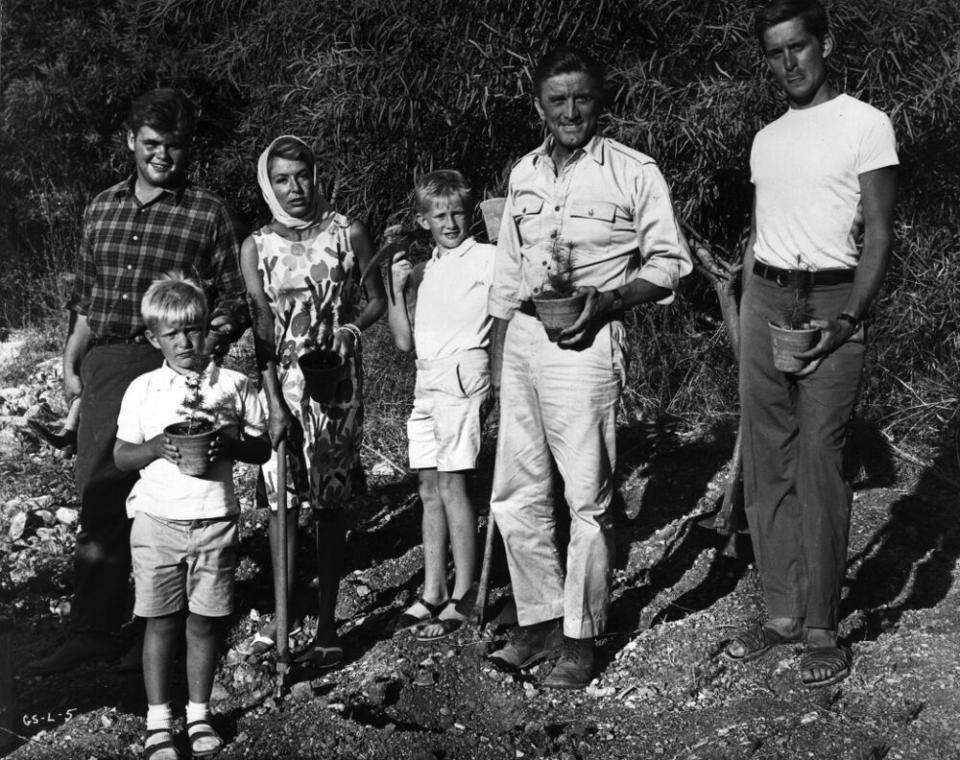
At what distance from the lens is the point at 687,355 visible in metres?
7.57

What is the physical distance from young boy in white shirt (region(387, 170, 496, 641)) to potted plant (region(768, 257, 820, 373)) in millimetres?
1158

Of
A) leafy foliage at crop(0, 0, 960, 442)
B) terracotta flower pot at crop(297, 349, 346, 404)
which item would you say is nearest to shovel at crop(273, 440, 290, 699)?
terracotta flower pot at crop(297, 349, 346, 404)

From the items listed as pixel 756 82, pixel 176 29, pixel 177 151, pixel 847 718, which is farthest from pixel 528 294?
pixel 176 29

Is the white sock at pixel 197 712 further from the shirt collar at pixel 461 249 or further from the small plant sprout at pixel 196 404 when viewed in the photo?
the shirt collar at pixel 461 249

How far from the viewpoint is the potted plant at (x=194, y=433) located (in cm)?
373

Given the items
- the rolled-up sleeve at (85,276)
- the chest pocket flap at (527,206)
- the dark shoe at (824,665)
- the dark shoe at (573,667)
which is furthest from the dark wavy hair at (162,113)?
the dark shoe at (824,665)

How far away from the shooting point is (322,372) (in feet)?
14.6

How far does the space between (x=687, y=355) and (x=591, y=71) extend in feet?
11.9

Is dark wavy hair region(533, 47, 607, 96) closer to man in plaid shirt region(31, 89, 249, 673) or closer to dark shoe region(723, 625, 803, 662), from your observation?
man in plaid shirt region(31, 89, 249, 673)

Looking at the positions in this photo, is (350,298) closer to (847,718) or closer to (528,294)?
(528,294)

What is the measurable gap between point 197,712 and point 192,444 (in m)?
0.90

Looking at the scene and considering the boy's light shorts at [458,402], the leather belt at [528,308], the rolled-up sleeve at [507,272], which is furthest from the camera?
the boy's light shorts at [458,402]

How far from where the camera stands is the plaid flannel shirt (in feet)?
15.1

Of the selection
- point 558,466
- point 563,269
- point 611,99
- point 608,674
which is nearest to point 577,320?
point 563,269
